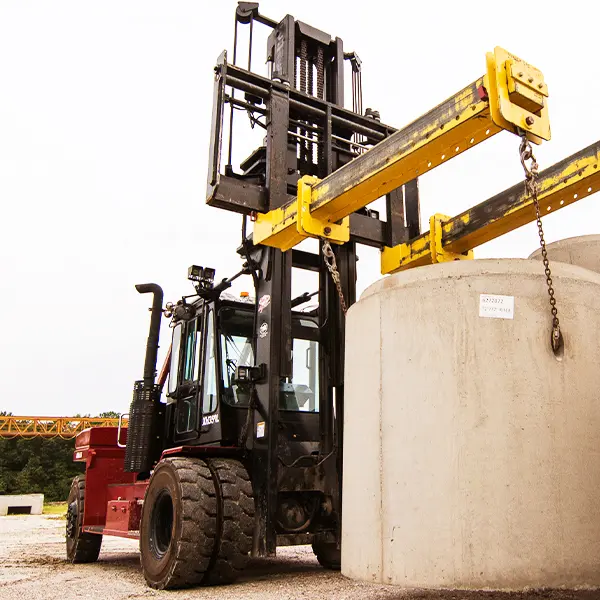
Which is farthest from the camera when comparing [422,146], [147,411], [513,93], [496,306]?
[147,411]

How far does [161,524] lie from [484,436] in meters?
3.95

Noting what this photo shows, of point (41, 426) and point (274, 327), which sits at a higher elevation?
point (41, 426)

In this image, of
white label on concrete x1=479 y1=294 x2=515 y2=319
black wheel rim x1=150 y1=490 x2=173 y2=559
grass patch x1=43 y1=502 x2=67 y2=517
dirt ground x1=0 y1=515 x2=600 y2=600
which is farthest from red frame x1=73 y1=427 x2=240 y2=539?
grass patch x1=43 y1=502 x2=67 y2=517

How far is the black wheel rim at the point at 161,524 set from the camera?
5.94 metres

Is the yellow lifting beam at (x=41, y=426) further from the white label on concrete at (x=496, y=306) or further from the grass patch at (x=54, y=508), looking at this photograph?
the white label on concrete at (x=496, y=306)

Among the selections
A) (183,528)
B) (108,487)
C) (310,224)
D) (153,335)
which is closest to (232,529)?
(183,528)

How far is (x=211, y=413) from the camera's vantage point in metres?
6.41

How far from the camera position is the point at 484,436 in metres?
2.98

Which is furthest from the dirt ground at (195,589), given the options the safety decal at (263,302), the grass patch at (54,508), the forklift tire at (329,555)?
the grass patch at (54,508)

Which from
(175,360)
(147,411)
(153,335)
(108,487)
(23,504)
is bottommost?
(23,504)

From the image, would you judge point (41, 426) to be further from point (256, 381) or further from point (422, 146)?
point (422, 146)

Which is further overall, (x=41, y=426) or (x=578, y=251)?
(x=41, y=426)

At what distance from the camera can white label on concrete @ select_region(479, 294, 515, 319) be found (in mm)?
3096

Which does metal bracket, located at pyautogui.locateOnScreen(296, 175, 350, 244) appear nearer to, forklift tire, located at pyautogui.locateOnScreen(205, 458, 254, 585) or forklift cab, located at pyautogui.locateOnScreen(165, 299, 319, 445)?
forklift cab, located at pyautogui.locateOnScreen(165, 299, 319, 445)
